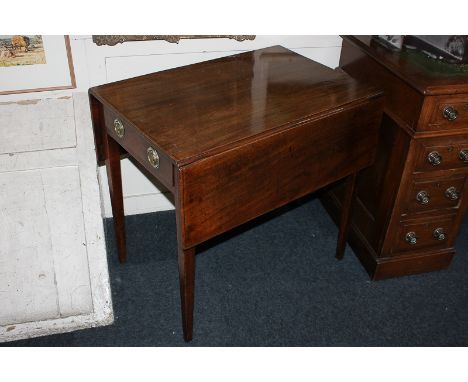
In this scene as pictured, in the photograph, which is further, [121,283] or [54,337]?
[121,283]

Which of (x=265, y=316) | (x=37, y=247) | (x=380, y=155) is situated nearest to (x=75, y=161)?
(x=37, y=247)

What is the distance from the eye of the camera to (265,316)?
2033mm

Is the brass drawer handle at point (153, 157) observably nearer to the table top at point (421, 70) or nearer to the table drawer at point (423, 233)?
the table top at point (421, 70)

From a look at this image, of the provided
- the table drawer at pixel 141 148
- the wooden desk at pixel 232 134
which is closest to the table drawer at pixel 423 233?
the wooden desk at pixel 232 134

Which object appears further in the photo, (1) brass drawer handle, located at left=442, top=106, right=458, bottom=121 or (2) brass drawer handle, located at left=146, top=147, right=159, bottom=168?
(1) brass drawer handle, located at left=442, top=106, right=458, bottom=121

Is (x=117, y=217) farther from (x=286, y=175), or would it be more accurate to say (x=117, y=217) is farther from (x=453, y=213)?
(x=453, y=213)

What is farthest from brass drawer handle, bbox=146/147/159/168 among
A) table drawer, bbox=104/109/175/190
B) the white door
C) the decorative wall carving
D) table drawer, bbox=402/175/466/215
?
table drawer, bbox=402/175/466/215

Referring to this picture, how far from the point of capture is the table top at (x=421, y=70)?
5.56 ft

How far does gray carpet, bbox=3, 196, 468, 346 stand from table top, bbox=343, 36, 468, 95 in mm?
903

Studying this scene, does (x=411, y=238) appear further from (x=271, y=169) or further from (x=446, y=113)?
(x=271, y=169)

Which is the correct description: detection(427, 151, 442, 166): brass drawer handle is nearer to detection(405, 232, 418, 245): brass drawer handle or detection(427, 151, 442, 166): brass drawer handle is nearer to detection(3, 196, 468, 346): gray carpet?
detection(405, 232, 418, 245): brass drawer handle

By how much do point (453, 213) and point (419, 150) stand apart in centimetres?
41

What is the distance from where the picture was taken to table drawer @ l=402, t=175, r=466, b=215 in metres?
1.96

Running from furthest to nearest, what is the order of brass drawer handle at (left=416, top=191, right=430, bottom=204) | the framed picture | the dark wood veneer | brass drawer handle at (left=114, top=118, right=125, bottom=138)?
brass drawer handle at (left=416, top=191, right=430, bottom=204), the framed picture, the dark wood veneer, brass drawer handle at (left=114, top=118, right=125, bottom=138)
